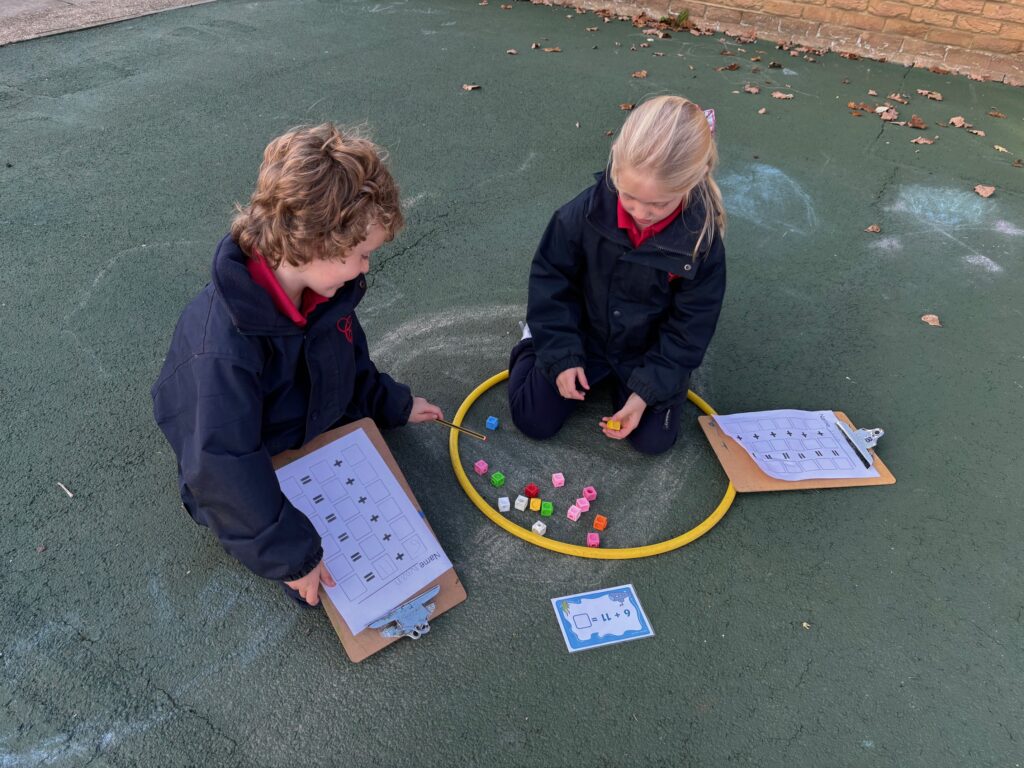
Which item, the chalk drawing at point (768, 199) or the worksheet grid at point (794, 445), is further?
the chalk drawing at point (768, 199)

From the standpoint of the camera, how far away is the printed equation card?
2359mm

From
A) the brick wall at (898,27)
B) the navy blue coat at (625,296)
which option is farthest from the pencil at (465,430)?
the brick wall at (898,27)

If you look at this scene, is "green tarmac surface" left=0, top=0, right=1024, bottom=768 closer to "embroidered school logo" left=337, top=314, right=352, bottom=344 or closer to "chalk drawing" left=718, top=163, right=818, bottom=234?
"chalk drawing" left=718, top=163, right=818, bottom=234

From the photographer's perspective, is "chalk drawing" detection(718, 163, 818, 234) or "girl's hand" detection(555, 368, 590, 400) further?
"chalk drawing" detection(718, 163, 818, 234)

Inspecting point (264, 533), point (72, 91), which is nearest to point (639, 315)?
point (264, 533)

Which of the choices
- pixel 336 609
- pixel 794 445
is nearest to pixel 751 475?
pixel 794 445

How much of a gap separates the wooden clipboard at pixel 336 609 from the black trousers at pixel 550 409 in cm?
63

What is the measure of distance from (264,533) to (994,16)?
8.29m

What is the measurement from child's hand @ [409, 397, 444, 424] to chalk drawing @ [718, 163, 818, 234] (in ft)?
9.24

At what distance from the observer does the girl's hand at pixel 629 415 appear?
9.45ft

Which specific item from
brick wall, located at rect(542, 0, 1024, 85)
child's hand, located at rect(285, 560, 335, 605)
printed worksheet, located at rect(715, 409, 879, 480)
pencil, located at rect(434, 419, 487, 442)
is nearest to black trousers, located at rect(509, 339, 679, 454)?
pencil, located at rect(434, 419, 487, 442)

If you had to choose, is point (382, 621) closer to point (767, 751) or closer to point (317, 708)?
point (317, 708)

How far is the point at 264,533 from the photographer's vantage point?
2.01 m

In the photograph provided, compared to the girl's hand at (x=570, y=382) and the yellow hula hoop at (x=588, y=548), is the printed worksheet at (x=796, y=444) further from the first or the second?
the girl's hand at (x=570, y=382)
